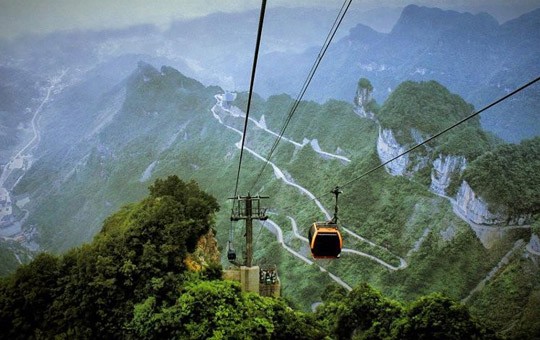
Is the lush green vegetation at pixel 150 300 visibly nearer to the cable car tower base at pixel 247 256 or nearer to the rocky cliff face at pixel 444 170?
the cable car tower base at pixel 247 256

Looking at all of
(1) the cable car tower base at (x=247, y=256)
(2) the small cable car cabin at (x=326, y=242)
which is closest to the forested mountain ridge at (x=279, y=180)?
(1) the cable car tower base at (x=247, y=256)

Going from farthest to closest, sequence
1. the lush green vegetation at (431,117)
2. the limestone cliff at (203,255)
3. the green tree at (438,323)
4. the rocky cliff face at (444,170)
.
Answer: the lush green vegetation at (431,117) < the rocky cliff face at (444,170) < the green tree at (438,323) < the limestone cliff at (203,255)

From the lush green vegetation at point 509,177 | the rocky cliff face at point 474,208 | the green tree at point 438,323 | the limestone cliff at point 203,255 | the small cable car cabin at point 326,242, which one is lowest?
the rocky cliff face at point 474,208

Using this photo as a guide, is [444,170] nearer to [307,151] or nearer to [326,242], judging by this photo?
[307,151]

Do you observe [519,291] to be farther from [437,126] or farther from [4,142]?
[4,142]

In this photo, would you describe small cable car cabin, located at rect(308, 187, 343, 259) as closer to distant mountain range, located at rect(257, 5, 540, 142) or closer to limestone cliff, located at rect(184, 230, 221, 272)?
limestone cliff, located at rect(184, 230, 221, 272)
